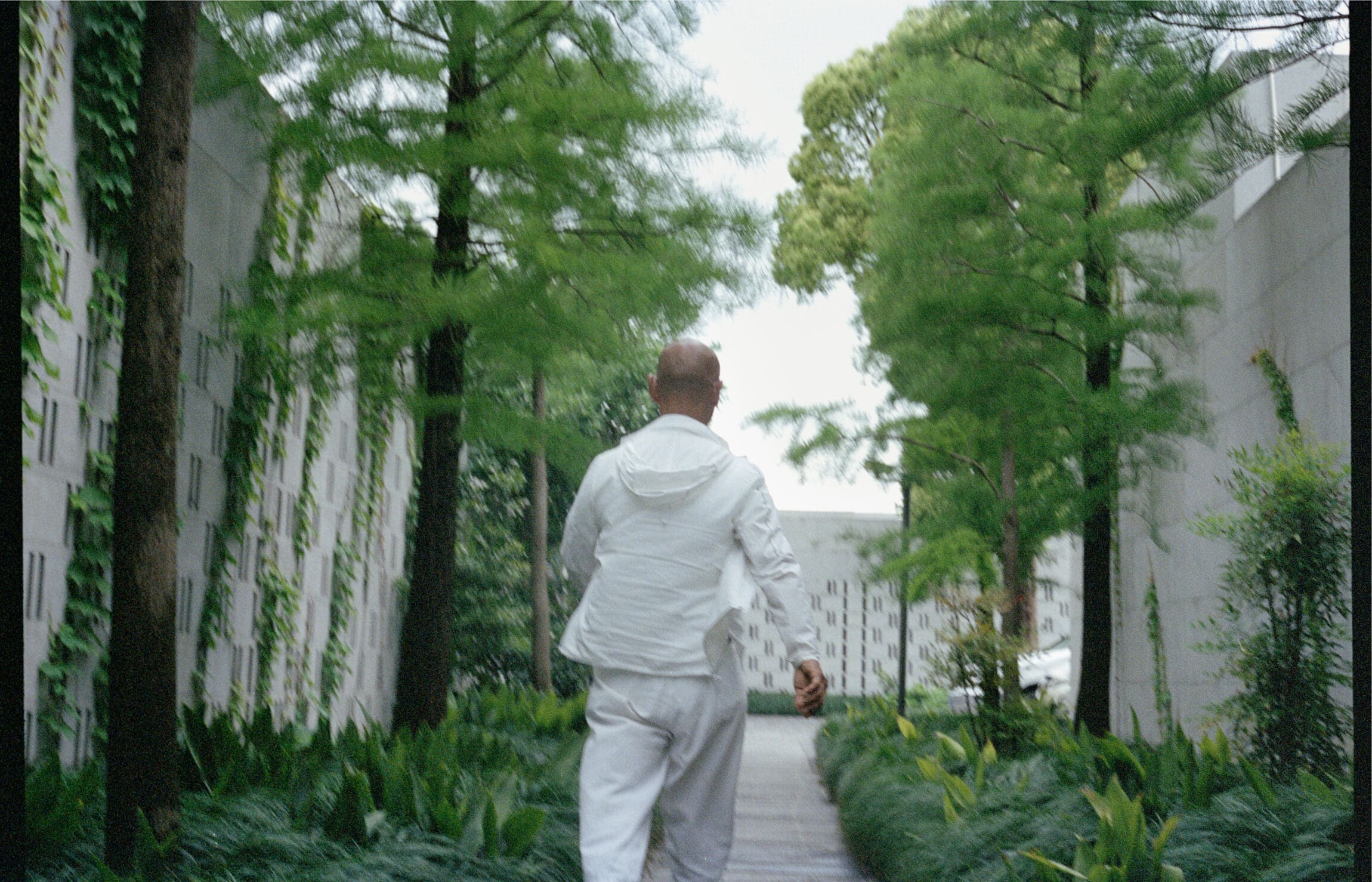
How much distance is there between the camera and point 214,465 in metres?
7.50

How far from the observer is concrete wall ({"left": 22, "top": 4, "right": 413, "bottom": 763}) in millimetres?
5590

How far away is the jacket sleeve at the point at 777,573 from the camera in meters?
3.80

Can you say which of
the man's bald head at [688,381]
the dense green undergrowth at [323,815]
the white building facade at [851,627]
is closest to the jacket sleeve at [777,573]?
the man's bald head at [688,381]

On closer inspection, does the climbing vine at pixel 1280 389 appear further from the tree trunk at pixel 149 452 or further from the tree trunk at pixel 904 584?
the tree trunk at pixel 149 452

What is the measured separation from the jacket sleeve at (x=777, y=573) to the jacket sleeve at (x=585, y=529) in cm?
42

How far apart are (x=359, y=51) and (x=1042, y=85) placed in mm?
4649

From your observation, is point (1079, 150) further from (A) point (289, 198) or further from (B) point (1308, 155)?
(A) point (289, 198)

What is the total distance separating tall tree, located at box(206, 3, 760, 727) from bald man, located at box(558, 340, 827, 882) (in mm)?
3001

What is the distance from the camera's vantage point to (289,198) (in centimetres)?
857

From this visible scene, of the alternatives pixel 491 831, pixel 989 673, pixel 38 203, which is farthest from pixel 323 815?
pixel 989 673

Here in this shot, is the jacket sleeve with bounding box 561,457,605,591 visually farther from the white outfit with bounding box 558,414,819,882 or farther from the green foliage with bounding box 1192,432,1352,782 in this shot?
the green foliage with bounding box 1192,432,1352,782

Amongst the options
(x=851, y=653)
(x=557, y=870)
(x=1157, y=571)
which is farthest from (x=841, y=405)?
(x=851, y=653)

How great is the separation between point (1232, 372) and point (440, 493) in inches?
218

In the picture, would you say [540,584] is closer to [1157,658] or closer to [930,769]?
[1157,658]
